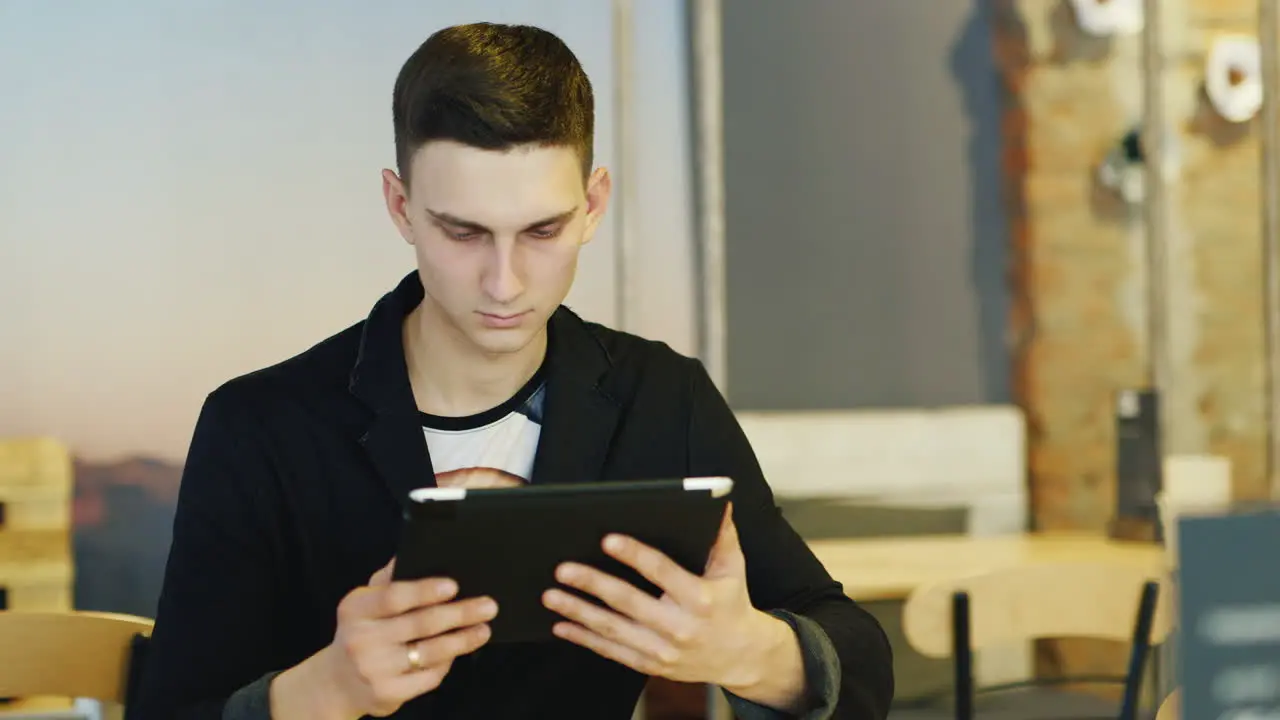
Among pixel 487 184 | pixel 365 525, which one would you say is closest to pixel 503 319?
pixel 487 184

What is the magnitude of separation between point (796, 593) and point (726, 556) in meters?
0.31

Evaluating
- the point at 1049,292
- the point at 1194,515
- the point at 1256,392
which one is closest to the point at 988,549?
the point at 1049,292

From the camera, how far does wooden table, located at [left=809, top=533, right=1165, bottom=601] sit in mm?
2918

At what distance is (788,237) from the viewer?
411cm

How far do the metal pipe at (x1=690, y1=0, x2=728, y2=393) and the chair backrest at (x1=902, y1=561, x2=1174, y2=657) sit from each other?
1572mm

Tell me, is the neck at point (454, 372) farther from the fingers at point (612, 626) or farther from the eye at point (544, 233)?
the fingers at point (612, 626)

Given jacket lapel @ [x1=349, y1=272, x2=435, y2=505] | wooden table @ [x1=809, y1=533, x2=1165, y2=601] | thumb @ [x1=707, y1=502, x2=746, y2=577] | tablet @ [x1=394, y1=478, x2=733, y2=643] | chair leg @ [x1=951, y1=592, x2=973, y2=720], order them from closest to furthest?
tablet @ [x1=394, y1=478, x2=733, y2=643] < thumb @ [x1=707, y1=502, x2=746, y2=577] < jacket lapel @ [x1=349, y1=272, x2=435, y2=505] < chair leg @ [x1=951, y1=592, x2=973, y2=720] < wooden table @ [x1=809, y1=533, x2=1165, y2=601]

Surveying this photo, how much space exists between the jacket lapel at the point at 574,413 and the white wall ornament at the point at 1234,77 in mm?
3207

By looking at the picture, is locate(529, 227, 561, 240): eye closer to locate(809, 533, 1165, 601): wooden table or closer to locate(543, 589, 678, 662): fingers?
locate(543, 589, 678, 662): fingers

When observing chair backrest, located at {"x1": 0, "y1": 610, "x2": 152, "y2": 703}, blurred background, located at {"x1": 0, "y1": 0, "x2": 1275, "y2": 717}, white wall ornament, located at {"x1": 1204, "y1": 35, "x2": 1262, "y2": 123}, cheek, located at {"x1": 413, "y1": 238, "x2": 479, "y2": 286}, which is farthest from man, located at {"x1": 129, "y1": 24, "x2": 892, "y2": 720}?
white wall ornament, located at {"x1": 1204, "y1": 35, "x2": 1262, "y2": 123}

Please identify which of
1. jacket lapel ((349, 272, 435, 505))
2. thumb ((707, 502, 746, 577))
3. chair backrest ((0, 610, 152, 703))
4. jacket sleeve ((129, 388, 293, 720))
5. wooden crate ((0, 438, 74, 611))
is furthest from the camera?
wooden crate ((0, 438, 74, 611))

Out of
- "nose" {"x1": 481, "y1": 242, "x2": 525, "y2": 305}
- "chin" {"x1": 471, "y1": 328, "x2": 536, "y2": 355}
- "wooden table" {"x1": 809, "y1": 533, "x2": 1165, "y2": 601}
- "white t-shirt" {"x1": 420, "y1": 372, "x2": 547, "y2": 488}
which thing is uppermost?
"nose" {"x1": 481, "y1": 242, "x2": 525, "y2": 305}

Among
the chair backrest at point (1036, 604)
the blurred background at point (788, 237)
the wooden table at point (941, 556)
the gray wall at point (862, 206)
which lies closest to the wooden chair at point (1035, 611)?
the chair backrest at point (1036, 604)

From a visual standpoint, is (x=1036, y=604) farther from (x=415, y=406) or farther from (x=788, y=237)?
(x=788, y=237)
